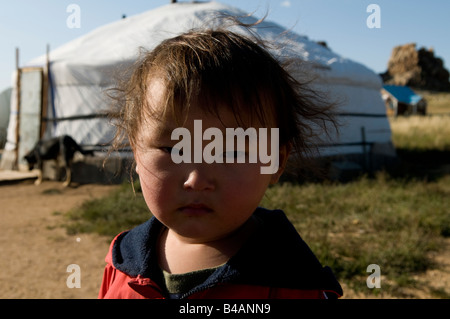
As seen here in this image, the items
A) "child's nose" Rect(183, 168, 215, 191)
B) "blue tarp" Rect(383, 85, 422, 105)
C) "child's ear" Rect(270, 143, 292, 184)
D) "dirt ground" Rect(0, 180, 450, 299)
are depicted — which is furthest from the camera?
"blue tarp" Rect(383, 85, 422, 105)

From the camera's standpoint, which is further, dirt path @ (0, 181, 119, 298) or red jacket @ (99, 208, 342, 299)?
dirt path @ (0, 181, 119, 298)

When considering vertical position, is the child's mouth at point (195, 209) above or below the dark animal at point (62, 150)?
above

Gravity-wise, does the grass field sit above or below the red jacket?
below

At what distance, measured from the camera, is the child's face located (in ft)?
2.62

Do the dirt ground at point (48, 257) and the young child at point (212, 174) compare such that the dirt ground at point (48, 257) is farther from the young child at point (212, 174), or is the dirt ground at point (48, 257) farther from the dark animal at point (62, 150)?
the young child at point (212, 174)

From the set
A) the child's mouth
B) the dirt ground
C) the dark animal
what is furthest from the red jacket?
the dark animal

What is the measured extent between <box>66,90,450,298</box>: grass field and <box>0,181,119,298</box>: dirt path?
217 millimetres

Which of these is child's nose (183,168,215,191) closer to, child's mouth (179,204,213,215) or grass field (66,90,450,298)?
child's mouth (179,204,213,215)

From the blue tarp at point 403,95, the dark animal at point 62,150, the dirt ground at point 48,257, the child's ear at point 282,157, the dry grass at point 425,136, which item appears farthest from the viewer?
the blue tarp at point 403,95

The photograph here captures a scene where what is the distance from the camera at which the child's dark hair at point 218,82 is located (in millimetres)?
829

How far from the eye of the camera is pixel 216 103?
2.69ft

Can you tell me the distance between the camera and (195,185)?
2.57 ft

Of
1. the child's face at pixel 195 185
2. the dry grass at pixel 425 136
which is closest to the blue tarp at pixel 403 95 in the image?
the dry grass at pixel 425 136

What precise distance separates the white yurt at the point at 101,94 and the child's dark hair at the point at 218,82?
5040 millimetres
